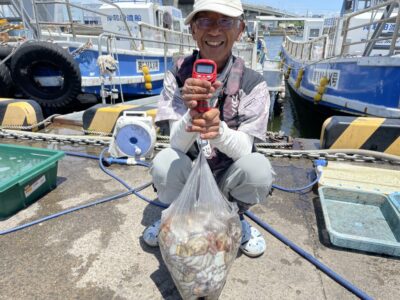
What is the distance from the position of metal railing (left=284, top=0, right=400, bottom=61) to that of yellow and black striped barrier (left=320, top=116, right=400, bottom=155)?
201 cm

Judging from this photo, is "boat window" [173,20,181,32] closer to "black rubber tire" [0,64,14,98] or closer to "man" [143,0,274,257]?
"black rubber tire" [0,64,14,98]

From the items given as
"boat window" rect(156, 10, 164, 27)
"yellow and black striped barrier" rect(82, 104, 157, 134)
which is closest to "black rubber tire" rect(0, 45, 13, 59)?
"yellow and black striped barrier" rect(82, 104, 157, 134)

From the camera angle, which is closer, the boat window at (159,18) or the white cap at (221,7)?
the white cap at (221,7)

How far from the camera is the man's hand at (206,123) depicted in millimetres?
1246

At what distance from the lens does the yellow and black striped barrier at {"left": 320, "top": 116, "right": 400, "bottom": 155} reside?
123 inches

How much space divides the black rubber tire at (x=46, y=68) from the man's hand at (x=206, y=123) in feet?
18.6

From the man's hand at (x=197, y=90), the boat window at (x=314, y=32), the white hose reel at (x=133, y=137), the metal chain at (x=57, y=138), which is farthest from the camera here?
the boat window at (x=314, y=32)

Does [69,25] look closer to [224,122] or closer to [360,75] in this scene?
[360,75]

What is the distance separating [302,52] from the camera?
37.6ft

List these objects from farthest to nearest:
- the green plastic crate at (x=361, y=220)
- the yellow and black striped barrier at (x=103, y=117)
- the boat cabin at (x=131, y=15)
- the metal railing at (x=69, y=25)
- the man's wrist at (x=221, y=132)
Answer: the boat cabin at (x=131, y=15)
the metal railing at (x=69, y=25)
the yellow and black striped barrier at (x=103, y=117)
the green plastic crate at (x=361, y=220)
the man's wrist at (x=221, y=132)

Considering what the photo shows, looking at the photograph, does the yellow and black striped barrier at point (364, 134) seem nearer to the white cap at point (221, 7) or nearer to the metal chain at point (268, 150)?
the metal chain at point (268, 150)

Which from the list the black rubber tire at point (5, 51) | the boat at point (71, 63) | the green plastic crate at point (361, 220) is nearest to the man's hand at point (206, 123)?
the green plastic crate at point (361, 220)

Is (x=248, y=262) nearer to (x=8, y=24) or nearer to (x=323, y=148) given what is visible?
(x=323, y=148)

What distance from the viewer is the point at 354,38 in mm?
11281
